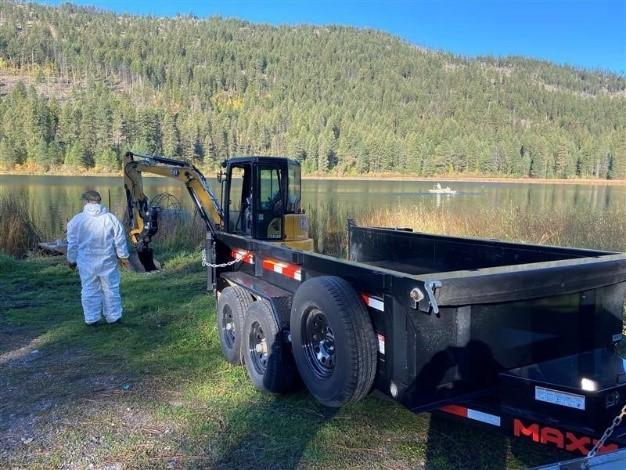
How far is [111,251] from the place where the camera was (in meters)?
7.02

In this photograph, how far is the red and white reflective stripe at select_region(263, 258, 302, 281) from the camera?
4348 millimetres

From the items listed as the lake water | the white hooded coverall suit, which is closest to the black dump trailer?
the white hooded coverall suit

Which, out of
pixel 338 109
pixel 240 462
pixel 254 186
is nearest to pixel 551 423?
pixel 240 462

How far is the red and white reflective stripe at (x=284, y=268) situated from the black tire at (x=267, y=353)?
1.02ft

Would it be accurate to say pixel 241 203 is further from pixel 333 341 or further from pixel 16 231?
pixel 16 231

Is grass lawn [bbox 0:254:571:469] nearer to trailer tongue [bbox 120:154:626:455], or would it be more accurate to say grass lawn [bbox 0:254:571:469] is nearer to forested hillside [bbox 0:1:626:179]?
trailer tongue [bbox 120:154:626:455]

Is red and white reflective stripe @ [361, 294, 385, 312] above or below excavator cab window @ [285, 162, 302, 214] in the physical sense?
below

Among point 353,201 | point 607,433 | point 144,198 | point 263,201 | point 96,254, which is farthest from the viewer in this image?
point 353,201

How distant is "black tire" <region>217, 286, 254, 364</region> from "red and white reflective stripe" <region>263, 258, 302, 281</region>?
1.40 feet

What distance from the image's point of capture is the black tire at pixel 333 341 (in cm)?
338

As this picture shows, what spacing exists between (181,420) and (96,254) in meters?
3.42

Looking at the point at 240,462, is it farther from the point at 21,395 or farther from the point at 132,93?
the point at 132,93

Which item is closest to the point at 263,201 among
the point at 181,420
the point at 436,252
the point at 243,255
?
the point at 243,255

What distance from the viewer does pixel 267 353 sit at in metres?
4.50
